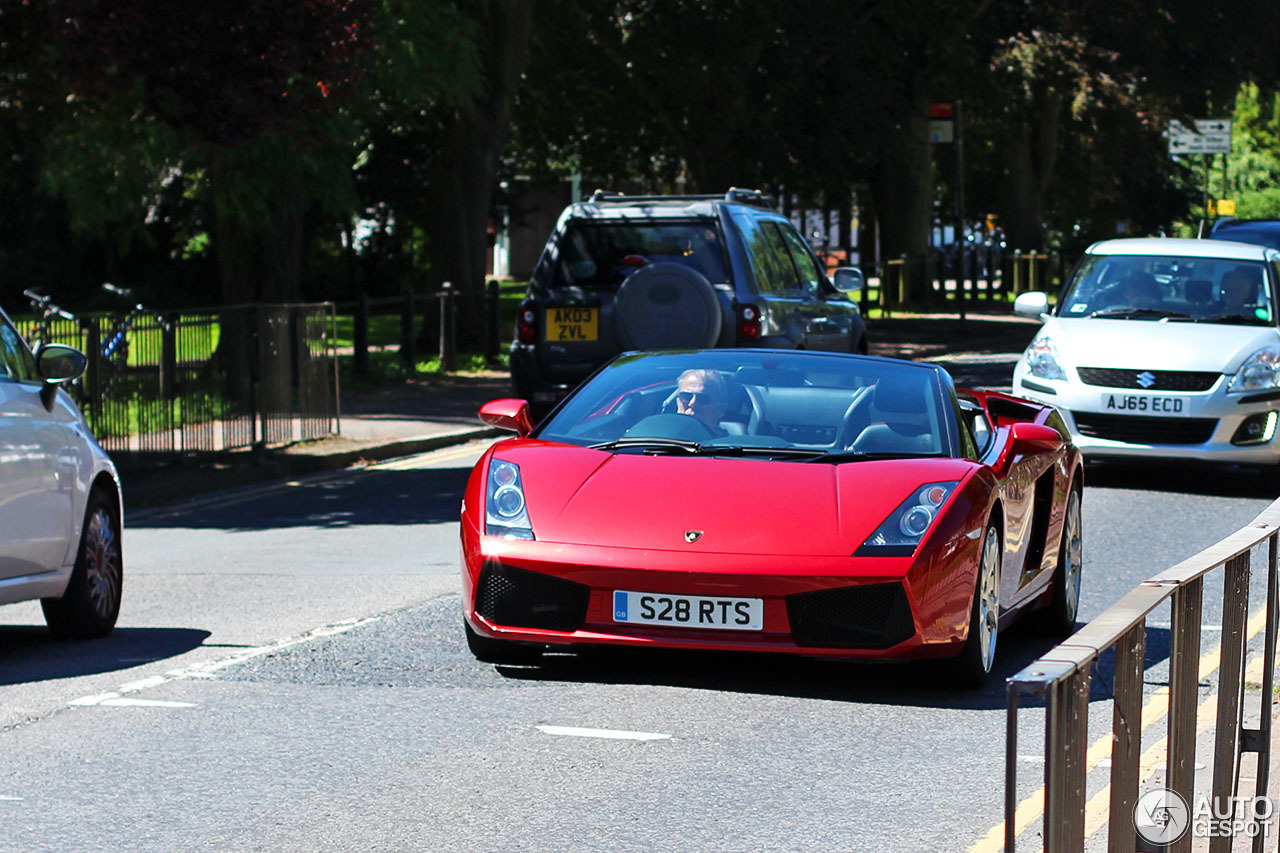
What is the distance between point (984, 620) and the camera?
289 inches

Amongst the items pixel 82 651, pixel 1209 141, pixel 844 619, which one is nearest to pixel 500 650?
pixel 844 619

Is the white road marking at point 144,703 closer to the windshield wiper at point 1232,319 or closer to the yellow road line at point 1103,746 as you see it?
the yellow road line at point 1103,746

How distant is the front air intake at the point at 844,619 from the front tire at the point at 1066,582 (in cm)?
199

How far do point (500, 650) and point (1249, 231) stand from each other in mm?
20424

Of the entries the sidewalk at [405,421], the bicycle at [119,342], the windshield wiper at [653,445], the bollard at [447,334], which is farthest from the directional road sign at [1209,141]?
the windshield wiper at [653,445]

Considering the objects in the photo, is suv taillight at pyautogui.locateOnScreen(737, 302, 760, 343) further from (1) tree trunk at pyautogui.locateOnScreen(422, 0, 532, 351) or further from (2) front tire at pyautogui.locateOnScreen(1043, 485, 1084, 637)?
(1) tree trunk at pyautogui.locateOnScreen(422, 0, 532, 351)

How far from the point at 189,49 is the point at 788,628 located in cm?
1156

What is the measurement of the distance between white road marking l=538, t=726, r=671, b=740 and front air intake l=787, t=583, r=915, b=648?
0.71 metres

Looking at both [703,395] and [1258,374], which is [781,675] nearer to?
[703,395]

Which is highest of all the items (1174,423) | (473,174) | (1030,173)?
(1030,173)

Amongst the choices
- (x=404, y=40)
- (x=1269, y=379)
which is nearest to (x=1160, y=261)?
(x=1269, y=379)

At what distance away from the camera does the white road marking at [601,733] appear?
6.51m

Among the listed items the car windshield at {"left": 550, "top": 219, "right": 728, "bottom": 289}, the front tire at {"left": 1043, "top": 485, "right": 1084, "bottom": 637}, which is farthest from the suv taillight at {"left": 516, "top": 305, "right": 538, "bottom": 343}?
the front tire at {"left": 1043, "top": 485, "right": 1084, "bottom": 637}

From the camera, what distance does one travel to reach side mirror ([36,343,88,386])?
8.89 m
